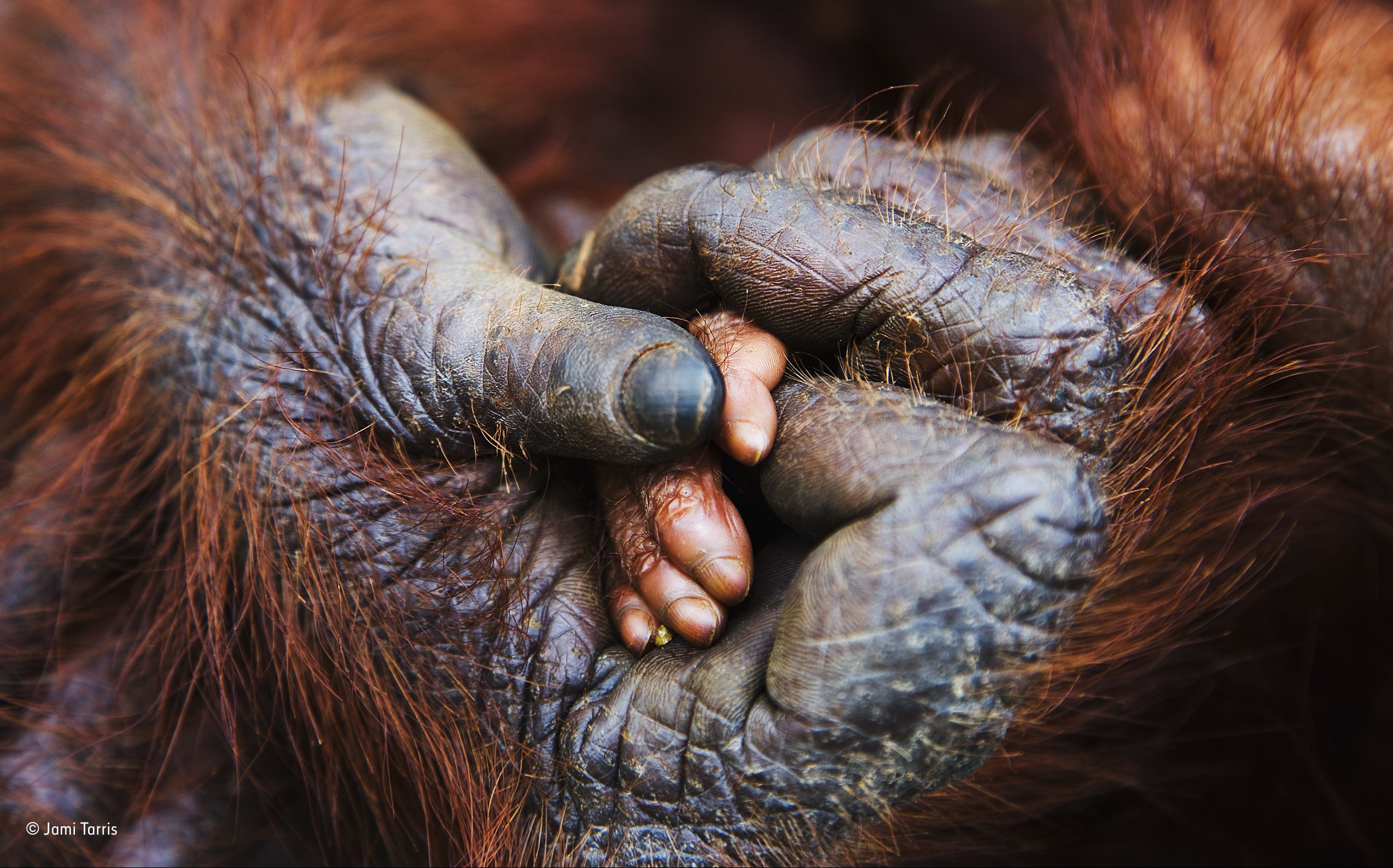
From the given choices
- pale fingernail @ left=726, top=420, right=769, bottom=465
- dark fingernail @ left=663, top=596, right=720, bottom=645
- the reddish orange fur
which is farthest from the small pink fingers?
the reddish orange fur

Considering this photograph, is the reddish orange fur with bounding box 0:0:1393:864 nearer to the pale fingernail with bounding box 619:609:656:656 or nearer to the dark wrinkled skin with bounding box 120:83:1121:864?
the dark wrinkled skin with bounding box 120:83:1121:864

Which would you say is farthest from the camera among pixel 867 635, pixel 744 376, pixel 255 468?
pixel 255 468

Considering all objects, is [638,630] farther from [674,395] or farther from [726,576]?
[674,395]

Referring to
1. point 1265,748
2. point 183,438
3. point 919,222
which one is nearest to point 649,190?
point 919,222

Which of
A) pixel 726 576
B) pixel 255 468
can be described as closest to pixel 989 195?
pixel 726 576

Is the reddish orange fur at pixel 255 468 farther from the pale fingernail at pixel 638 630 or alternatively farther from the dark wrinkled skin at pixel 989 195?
the pale fingernail at pixel 638 630
